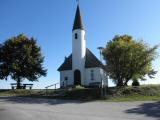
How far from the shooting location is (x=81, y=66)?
144 ft

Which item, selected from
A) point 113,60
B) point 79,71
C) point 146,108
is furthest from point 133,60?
point 146,108

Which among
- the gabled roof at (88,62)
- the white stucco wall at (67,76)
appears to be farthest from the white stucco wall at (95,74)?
the white stucco wall at (67,76)

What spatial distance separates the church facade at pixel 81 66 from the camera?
43.6 m

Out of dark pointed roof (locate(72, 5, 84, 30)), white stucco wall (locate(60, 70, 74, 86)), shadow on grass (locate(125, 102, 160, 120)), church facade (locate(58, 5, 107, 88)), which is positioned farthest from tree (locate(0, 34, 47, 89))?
shadow on grass (locate(125, 102, 160, 120))

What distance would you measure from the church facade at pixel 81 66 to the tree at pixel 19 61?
16.4 ft

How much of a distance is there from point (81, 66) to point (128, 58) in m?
10.9

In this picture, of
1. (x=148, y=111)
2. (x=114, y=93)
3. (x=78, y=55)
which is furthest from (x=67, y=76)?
(x=148, y=111)

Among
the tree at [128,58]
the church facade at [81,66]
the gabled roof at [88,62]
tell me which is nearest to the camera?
the tree at [128,58]

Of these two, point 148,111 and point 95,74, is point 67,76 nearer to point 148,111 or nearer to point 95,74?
point 95,74

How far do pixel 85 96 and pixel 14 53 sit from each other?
60.8ft

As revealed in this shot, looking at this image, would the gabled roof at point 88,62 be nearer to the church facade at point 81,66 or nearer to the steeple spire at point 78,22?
the church facade at point 81,66

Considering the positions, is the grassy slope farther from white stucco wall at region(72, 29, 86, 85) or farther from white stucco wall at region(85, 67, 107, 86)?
white stucco wall at region(72, 29, 86, 85)

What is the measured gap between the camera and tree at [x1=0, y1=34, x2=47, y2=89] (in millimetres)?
44344

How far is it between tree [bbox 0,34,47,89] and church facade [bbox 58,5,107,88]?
499 cm
